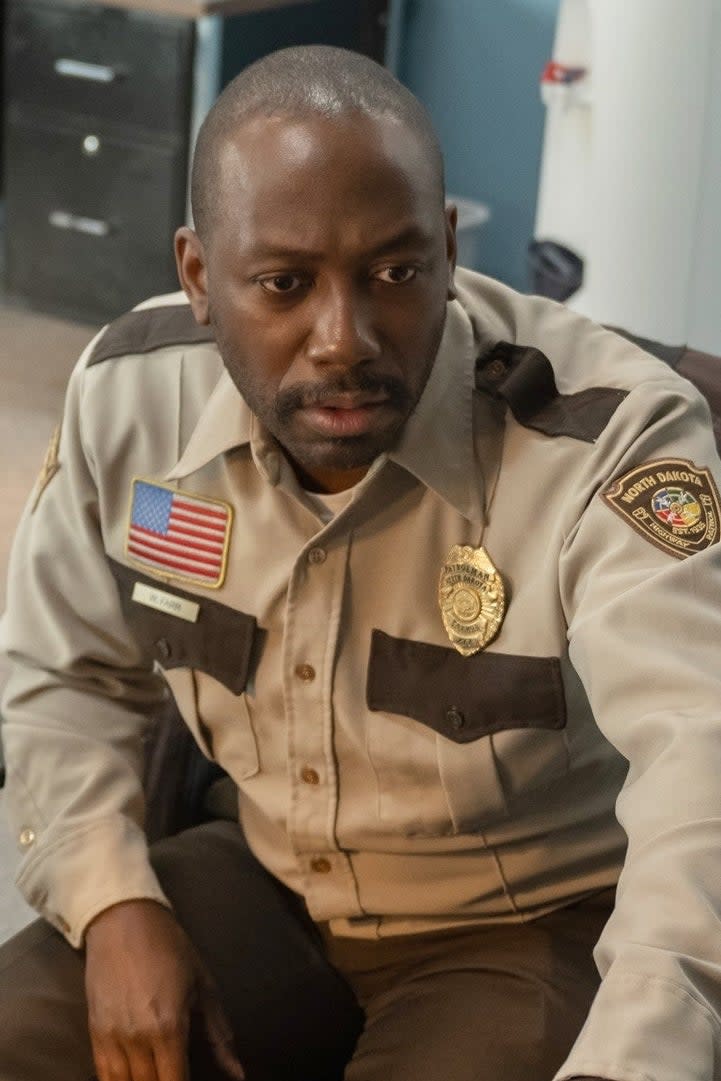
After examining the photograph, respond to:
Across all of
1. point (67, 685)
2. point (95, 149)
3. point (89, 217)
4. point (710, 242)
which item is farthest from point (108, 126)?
point (67, 685)

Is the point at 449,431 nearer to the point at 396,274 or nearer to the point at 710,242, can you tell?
the point at 396,274

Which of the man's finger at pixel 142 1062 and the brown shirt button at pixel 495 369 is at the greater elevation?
the brown shirt button at pixel 495 369

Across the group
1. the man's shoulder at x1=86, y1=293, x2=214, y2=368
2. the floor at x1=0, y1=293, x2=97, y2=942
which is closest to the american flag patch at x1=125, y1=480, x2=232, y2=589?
the man's shoulder at x1=86, y1=293, x2=214, y2=368

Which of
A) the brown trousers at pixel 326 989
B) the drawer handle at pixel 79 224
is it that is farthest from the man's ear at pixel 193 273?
the drawer handle at pixel 79 224

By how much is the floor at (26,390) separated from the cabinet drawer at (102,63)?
19.2 inches

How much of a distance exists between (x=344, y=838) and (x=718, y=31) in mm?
1464

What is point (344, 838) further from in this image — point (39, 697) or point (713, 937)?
point (713, 937)

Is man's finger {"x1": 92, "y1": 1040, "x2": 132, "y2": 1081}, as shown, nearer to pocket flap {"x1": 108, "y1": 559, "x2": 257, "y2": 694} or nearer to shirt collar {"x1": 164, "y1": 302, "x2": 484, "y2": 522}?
pocket flap {"x1": 108, "y1": 559, "x2": 257, "y2": 694}

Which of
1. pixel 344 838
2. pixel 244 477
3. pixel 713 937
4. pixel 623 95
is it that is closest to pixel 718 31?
pixel 623 95

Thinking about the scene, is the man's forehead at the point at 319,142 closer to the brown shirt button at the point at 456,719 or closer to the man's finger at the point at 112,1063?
the brown shirt button at the point at 456,719

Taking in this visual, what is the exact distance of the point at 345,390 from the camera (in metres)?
1.22

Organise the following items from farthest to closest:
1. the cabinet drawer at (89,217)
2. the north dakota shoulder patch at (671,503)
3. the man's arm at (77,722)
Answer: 1. the cabinet drawer at (89,217)
2. the man's arm at (77,722)
3. the north dakota shoulder patch at (671,503)

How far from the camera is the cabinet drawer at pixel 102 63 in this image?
3445 millimetres

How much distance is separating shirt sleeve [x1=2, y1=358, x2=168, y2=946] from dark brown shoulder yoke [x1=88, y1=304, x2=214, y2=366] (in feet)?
0.12
